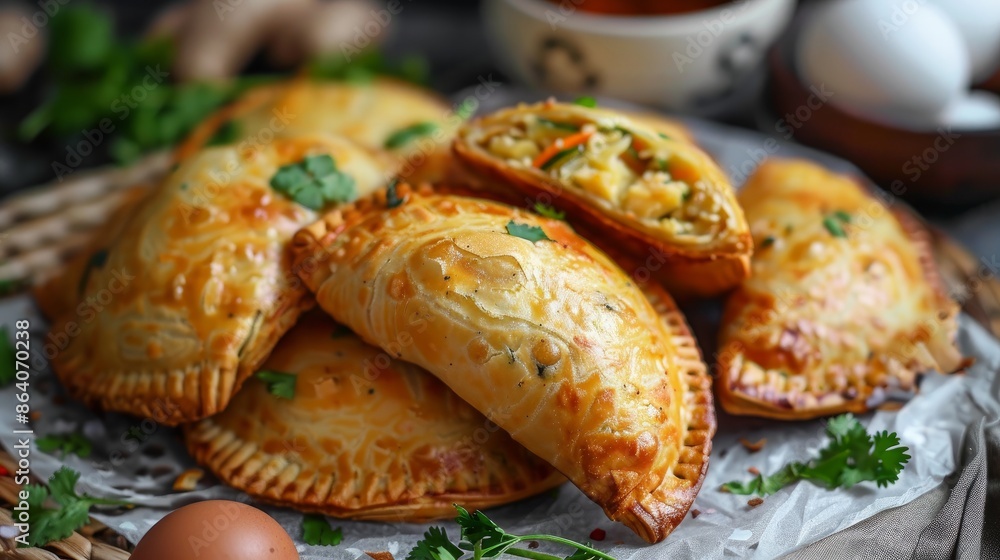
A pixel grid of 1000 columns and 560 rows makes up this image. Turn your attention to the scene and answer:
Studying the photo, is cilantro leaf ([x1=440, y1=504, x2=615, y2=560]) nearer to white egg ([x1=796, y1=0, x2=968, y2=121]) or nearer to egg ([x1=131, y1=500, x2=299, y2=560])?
egg ([x1=131, y1=500, x2=299, y2=560])

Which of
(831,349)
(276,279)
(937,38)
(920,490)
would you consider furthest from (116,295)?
(937,38)

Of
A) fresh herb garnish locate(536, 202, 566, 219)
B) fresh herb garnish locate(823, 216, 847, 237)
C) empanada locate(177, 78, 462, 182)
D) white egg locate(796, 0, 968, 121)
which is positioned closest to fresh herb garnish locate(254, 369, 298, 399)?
fresh herb garnish locate(536, 202, 566, 219)

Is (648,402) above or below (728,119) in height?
above

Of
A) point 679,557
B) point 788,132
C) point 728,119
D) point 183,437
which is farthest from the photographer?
point 728,119

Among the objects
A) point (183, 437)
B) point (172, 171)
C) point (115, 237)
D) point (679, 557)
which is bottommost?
point (183, 437)

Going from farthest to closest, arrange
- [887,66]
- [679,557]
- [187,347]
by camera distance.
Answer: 1. [887,66]
2. [187,347]
3. [679,557]

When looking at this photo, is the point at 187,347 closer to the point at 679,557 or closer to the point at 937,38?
the point at 679,557

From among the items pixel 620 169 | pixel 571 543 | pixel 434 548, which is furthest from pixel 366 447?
pixel 620 169
